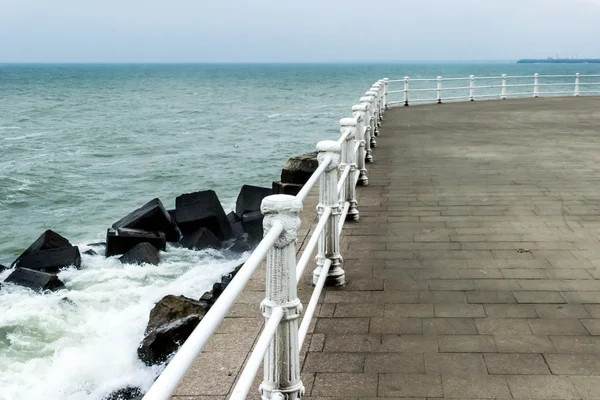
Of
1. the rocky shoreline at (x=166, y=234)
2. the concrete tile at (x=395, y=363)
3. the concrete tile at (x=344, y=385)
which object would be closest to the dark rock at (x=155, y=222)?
the rocky shoreline at (x=166, y=234)

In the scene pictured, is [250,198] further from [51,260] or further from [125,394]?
[125,394]

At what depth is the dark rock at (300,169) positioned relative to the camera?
1572cm

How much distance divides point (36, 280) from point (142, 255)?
2.22 m

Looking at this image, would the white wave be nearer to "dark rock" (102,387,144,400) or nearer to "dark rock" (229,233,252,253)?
"dark rock" (102,387,144,400)

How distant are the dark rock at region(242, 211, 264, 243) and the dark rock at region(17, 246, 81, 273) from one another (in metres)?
3.95

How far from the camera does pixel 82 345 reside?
10.7 m

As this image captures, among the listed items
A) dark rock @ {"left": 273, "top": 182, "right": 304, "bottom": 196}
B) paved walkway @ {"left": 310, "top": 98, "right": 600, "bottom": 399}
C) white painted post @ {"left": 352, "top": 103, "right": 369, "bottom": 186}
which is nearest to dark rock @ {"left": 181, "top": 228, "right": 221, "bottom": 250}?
dark rock @ {"left": 273, "top": 182, "right": 304, "bottom": 196}

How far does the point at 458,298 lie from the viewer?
20.0ft

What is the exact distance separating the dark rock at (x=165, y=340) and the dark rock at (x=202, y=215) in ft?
30.8

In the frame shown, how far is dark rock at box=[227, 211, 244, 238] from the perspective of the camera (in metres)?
17.9

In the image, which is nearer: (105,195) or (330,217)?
(330,217)

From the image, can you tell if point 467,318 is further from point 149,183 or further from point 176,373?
point 149,183

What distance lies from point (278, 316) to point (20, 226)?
22.3 meters

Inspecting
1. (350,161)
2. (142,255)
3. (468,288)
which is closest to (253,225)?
(142,255)
